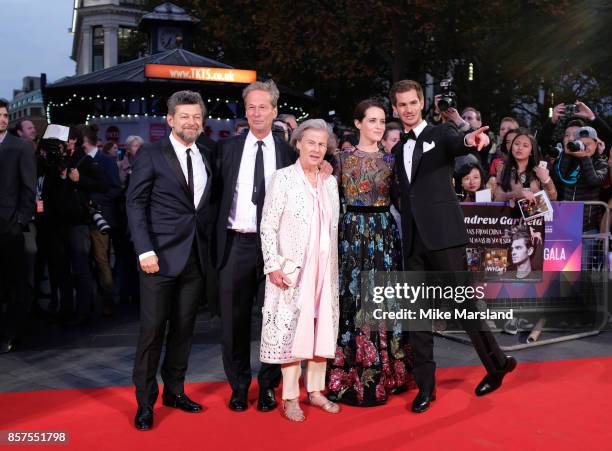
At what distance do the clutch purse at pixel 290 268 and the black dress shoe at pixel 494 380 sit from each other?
1.58 metres

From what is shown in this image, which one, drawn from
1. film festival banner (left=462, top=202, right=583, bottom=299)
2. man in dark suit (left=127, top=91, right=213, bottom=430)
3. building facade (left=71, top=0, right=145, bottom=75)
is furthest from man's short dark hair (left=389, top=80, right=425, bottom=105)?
building facade (left=71, top=0, right=145, bottom=75)

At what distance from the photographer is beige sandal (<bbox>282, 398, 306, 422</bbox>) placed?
199 inches

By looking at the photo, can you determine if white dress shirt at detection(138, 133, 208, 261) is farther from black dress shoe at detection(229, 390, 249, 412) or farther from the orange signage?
the orange signage

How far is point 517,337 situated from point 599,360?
3.73 feet

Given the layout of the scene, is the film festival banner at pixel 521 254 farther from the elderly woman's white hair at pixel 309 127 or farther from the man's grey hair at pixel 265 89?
the man's grey hair at pixel 265 89

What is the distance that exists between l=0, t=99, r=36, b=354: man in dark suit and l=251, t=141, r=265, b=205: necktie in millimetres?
2692

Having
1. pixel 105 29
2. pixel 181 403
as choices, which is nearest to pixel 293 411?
pixel 181 403

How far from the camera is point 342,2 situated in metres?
22.9

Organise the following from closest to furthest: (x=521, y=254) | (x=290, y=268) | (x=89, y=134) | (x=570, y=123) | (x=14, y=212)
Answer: (x=290, y=268), (x=14, y=212), (x=521, y=254), (x=89, y=134), (x=570, y=123)

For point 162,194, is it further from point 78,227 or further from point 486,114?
point 486,114

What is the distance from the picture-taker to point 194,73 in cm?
2031

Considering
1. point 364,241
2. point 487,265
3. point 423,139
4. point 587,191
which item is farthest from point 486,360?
point 587,191

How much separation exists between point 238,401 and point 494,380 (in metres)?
1.80

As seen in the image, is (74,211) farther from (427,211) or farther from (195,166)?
(427,211)
